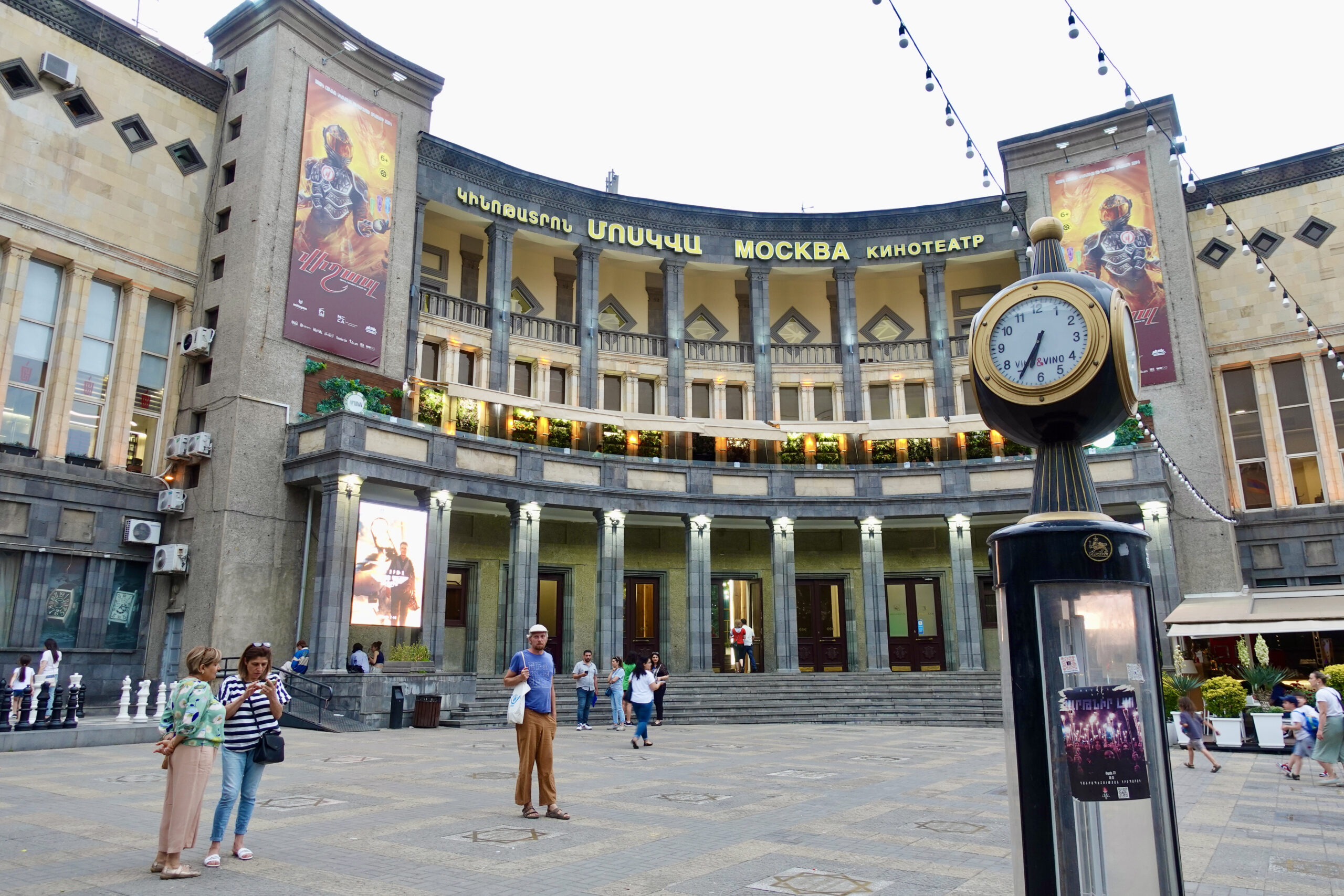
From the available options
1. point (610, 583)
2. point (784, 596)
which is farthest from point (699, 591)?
point (610, 583)

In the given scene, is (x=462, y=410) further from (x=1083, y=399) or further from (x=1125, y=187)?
(x=1083, y=399)

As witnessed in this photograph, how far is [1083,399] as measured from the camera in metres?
4.70

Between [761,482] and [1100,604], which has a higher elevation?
[761,482]

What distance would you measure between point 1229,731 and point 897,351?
20467mm

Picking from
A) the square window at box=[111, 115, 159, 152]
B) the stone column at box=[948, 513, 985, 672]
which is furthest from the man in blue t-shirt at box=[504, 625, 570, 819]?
the square window at box=[111, 115, 159, 152]

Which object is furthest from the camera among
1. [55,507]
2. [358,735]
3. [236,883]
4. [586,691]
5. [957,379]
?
[957,379]

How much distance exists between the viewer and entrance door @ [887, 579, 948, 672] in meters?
33.1

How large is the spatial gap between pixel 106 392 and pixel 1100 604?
2768cm

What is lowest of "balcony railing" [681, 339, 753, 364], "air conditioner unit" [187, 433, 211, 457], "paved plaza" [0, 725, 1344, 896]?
"paved plaza" [0, 725, 1344, 896]

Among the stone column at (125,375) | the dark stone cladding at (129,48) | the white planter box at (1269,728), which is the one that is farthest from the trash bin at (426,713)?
the dark stone cladding at (129,48)

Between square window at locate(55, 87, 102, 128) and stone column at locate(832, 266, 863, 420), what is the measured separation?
80.0 ft

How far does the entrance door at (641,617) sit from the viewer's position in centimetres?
3228

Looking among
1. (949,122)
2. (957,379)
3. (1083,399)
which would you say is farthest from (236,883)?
(957,379)

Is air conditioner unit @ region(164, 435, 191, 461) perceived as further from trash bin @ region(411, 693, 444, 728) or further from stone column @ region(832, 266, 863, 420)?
stone column @ region(832, 266, 863, 420)
